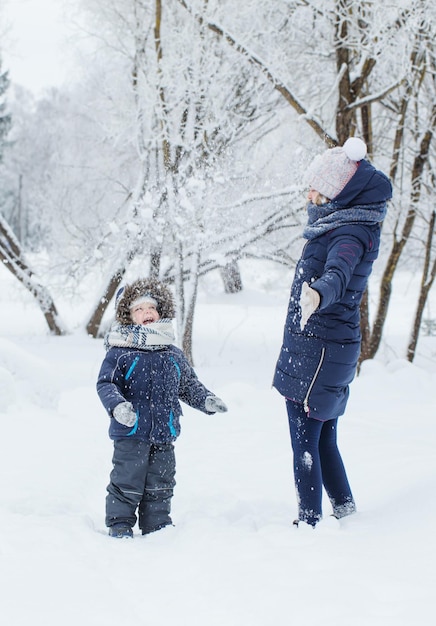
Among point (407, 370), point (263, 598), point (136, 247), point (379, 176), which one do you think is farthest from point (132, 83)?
point (263, 598)

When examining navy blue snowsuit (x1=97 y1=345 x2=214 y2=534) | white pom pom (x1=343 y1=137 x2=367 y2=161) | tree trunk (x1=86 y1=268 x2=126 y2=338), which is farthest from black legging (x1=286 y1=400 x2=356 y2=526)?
tree trunk (x1=86 y1=268 x2=126 y2=338)

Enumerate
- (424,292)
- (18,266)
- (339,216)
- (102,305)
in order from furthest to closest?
(102,305), (18,266), (424,292), (339,216)

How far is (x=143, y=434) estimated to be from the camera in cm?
279

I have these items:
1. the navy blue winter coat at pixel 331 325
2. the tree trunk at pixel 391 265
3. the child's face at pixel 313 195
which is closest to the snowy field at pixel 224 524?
the navy blue winter coat at pixel 331 325

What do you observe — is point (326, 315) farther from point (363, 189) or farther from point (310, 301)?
point (363, 189)

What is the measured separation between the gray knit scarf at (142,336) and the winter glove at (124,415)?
35 cm

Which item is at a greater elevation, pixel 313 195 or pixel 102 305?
pixel 313 195

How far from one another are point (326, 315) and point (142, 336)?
2.89 feet

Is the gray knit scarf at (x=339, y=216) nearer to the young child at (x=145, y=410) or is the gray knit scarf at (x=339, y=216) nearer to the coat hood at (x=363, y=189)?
the coat hood at (x=363, y=189)

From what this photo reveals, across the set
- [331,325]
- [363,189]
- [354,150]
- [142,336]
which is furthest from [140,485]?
[354,150]

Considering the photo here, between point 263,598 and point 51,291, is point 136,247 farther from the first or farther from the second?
point 263,598

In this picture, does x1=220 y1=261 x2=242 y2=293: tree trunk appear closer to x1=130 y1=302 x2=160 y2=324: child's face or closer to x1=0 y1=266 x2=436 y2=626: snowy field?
x1=0 y1=266 x2=436 y2=626: snowy field

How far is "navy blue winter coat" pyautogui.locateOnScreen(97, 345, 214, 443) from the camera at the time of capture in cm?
280

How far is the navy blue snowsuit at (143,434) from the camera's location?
2793 millimetres
